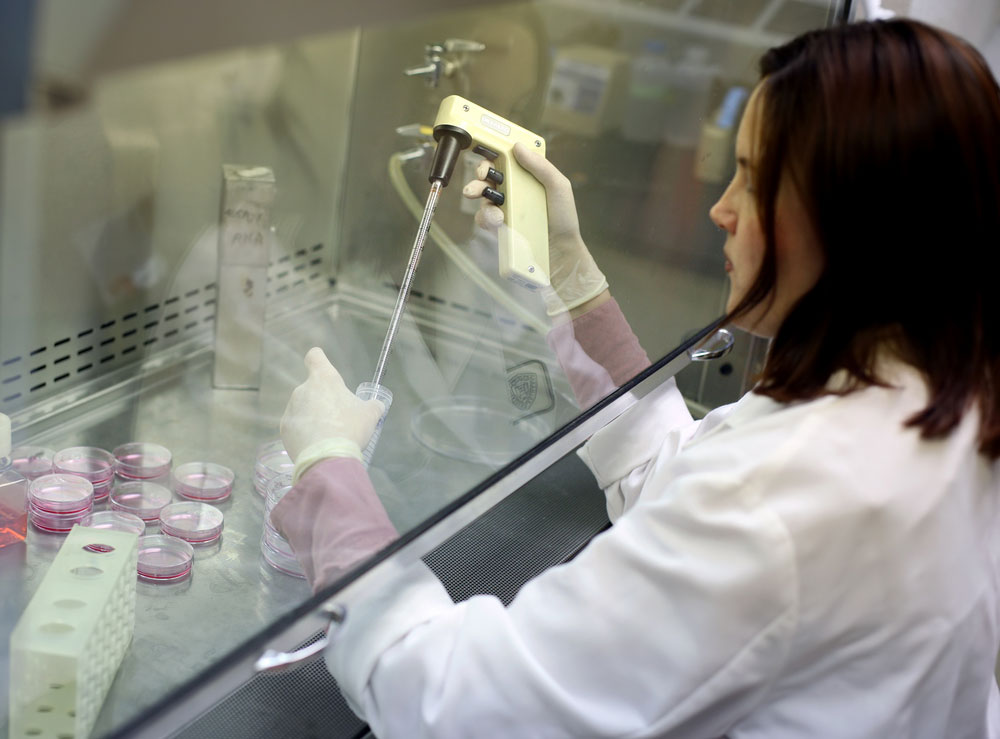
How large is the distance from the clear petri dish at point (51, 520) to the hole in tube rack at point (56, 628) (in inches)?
11.5

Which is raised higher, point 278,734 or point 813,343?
point 813,343

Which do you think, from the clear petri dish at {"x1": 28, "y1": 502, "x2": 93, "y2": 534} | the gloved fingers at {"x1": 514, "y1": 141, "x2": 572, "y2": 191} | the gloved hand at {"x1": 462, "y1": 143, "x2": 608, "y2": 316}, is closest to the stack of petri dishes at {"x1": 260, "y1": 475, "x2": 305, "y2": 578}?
the clear petri dish at {"x1": 28, "y1": 502, "x2": 93, "y2": 534}

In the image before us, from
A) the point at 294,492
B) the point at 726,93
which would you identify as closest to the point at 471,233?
the point at 294,492

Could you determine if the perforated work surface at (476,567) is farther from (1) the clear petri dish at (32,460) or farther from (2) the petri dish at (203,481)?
(1) the clear petri dish at (32,460)

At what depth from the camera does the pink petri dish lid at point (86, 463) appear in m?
1.24

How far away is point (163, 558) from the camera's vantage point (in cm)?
→ 112

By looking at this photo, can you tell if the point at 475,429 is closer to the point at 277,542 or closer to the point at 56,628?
the point at 277,542

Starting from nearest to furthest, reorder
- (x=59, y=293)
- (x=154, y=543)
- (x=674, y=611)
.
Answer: (x=674, y=611), (x=154, y=543), (x=59, y=293)

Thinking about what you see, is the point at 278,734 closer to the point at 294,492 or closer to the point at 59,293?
the point at 294,492

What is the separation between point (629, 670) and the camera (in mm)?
840

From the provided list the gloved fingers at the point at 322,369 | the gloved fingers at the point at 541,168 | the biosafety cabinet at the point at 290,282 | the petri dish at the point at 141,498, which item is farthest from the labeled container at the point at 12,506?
the gloved fingers at the point at 541,168

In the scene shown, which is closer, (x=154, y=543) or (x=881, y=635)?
(x=881, y=635)

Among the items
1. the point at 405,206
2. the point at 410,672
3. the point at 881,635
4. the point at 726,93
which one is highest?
the point at 726,93

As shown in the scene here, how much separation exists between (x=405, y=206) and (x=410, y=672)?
26.9 inches
